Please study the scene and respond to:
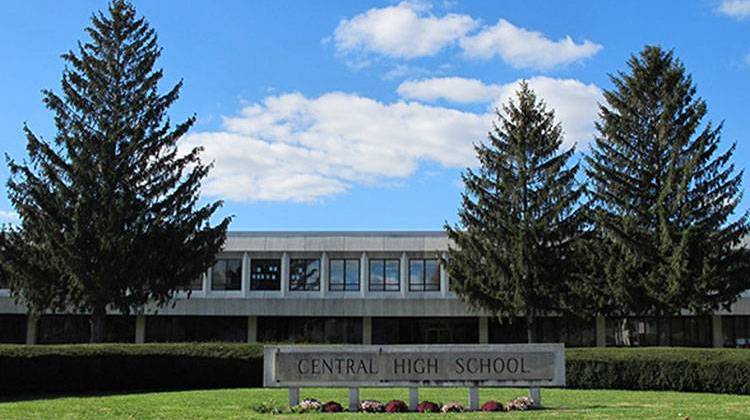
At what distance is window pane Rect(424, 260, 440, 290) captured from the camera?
4644 cm

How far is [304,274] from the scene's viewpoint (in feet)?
154

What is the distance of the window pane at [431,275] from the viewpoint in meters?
46.4

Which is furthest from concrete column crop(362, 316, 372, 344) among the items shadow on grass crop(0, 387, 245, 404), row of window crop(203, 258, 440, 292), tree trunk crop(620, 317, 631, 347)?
shadow on grass crop(0, 387, 245, 404)

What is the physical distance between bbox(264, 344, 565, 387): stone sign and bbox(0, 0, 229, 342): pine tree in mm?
14734

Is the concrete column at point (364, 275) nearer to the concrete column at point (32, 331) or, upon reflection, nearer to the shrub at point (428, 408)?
the concrete column at point (32, 331)

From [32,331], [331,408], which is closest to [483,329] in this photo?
[32,331]

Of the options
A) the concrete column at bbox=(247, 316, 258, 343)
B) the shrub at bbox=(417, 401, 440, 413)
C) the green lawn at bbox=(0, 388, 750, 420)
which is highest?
the concrete column at bbox=(247, 316, 258, 343)

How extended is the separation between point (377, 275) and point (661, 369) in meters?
24.4

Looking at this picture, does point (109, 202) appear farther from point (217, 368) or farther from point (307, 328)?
point (307, 328)

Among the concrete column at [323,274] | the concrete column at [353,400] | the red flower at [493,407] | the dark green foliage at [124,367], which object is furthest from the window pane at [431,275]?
the red flower at [493,407]

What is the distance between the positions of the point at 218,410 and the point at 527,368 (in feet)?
20.1

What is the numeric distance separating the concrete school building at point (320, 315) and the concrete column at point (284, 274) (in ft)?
0.18

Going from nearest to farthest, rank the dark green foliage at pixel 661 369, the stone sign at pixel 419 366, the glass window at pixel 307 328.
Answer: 1. the stone sign at pixel 419 366
2. the dark green foliage at pixel 661 369
3. the glass window at pixel 307 328

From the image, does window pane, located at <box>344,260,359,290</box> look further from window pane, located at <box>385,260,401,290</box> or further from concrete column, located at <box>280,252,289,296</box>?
concrete column, located at <box>280,252,289,296</box>
